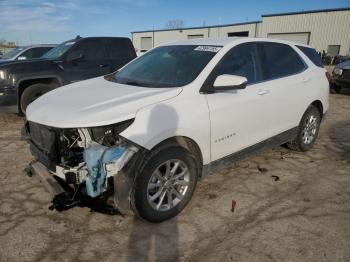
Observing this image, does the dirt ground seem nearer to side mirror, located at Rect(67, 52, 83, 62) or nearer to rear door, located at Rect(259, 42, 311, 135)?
rear door, located at Rect(259, 42, 311, 135)

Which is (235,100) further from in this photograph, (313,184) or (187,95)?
(313,184)

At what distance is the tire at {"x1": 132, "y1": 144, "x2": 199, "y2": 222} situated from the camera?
3080mm

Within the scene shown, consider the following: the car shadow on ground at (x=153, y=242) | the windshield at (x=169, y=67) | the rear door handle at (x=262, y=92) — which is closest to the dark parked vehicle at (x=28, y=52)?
the windshield at (x=169, y=67)

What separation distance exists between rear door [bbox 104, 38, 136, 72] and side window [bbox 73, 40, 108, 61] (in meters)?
0.17

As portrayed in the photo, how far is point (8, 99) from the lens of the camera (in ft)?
22.1

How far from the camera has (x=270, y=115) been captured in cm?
439

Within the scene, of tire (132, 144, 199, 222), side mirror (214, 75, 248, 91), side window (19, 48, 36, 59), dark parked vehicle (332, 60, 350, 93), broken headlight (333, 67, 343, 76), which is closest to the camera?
tire (132, 144, 199, 222)

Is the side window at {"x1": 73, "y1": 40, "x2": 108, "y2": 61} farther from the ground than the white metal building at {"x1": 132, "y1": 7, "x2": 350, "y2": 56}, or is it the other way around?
the white metal building at {"x1": 132, "y1": 7, "x2": 350, "y2": 56}

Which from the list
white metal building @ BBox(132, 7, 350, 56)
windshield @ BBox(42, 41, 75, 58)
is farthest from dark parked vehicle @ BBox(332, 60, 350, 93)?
white metal building @ BBox(132, 7, 350, 56)

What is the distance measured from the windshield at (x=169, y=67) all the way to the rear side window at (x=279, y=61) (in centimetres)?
90

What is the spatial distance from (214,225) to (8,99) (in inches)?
208

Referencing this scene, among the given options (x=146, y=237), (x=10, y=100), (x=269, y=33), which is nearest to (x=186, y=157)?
(x=146, y=237)

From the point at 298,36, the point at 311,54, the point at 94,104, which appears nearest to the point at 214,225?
the point at 94,104

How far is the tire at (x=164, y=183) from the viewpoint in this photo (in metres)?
3.08
